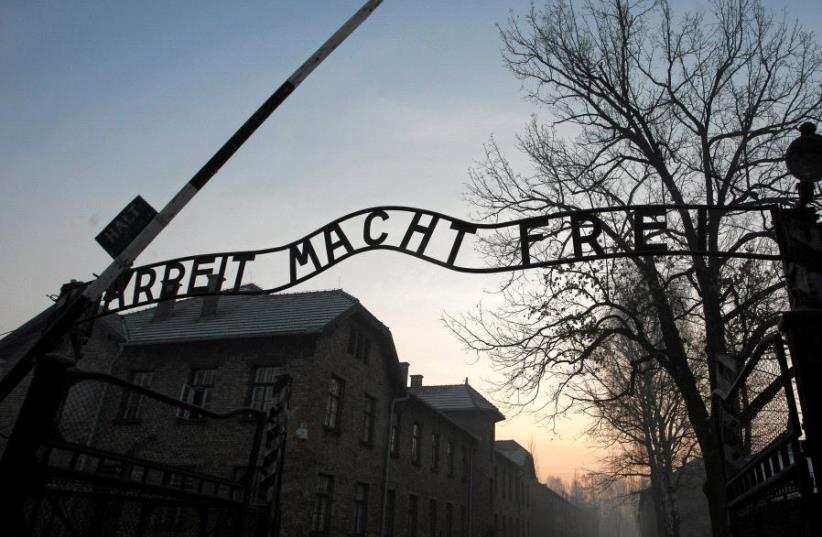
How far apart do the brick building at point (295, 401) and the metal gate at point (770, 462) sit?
530 inches

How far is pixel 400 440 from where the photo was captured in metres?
23.5

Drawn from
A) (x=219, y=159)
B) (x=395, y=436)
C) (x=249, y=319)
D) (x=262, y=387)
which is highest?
(x=249, y=319)

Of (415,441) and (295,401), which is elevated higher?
(415,441)

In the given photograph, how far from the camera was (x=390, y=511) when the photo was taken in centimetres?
2180

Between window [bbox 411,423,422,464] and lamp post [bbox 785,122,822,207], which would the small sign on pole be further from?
window [bbox 411,423,422,464]

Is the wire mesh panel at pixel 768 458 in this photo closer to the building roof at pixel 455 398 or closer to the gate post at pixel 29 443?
the gate post at pixel 29 443

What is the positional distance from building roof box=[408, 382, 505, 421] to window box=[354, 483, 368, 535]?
51.8ft

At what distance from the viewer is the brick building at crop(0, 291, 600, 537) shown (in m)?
17.2

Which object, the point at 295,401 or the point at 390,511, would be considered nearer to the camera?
the point at 295,401

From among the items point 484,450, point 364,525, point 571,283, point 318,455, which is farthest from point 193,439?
point 484,450

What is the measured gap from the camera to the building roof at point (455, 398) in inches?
1410

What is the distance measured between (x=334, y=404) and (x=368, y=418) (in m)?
2.79

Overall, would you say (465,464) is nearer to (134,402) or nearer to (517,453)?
(134,402)

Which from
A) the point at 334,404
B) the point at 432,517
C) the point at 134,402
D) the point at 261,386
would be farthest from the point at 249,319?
the point at 432,517
